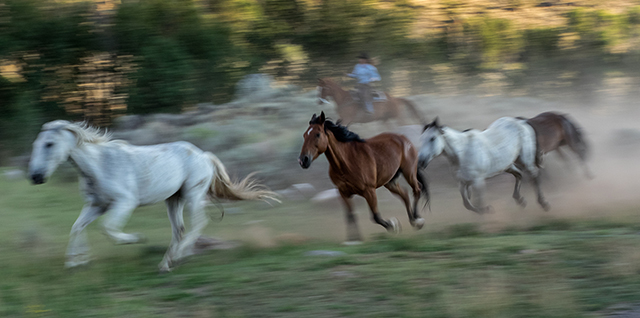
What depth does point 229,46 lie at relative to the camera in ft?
43.1

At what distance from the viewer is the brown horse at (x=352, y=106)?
1151cm

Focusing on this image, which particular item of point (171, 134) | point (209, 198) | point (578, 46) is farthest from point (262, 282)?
point (578, 46)

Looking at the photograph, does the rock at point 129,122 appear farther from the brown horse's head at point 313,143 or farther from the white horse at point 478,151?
the brown horse's head at point 313,143

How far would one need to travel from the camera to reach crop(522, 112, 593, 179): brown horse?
861cm

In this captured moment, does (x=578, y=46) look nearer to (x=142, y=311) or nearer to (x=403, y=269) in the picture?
(x=403, y=269)

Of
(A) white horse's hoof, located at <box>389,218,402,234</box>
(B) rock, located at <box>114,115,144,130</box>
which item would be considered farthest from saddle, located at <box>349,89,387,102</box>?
(A) white horse's hoof, located at <box>389,218,402,234</box>

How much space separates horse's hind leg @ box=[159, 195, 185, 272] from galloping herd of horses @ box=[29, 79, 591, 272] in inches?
0.4

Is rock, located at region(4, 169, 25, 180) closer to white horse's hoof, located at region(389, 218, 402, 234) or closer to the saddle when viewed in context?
the saddle

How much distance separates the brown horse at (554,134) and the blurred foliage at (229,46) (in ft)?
22.4

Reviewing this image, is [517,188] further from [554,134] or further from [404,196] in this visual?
[404,196]

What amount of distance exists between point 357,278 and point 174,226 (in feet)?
6.71

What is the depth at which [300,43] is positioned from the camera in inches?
581

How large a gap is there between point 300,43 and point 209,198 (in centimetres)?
921

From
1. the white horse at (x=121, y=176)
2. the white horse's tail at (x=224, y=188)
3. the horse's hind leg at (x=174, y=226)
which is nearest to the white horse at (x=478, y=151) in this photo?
the white horse's tail at (x=224, y=188)
